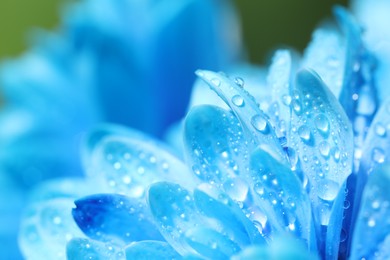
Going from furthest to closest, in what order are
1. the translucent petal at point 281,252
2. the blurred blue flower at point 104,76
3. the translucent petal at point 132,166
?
1. the blurred blue flower at point 104,76
2. the translucent petal at point 132,166
3. the translucent petal at point 281,252

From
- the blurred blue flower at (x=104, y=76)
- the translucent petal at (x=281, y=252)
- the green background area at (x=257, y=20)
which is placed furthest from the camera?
the green background area at (x=257, y=20)

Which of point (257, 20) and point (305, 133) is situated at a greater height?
point (257, 20)

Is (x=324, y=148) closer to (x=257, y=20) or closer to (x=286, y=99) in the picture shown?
(x=286, y=99)

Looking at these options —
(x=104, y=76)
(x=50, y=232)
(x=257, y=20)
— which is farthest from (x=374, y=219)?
(x=257, y=20)

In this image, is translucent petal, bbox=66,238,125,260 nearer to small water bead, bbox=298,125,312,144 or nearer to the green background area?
small water bead, bbox=298,125,312,144

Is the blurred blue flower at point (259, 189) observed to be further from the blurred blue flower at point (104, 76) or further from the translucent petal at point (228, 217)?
the blurred blue flower at point (104, 76)

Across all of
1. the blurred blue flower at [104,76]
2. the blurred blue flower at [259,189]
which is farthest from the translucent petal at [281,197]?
the blurred blue flower at [104,76]
